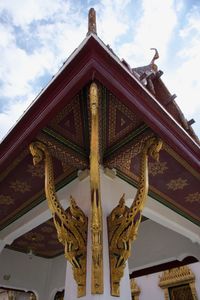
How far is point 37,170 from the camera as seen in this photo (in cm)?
257

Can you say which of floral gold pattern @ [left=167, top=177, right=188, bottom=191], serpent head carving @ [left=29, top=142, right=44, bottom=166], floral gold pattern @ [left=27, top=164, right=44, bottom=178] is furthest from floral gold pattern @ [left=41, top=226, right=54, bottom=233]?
serpent head carving @ [left=29, top=142, right=44, bottom=166]

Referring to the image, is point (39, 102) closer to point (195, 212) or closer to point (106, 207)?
point (106, 207)

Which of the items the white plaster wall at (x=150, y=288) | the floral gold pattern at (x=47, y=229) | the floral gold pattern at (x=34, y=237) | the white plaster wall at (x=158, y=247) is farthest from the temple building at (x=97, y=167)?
the white plaster wall at (x=150, y=288)

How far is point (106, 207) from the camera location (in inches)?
84.7

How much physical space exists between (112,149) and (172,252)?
9.25 feet

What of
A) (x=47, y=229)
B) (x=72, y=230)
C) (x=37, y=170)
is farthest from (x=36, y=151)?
(x=47, y=229)

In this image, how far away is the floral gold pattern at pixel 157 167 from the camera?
258cm

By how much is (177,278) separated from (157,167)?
20.0 ft

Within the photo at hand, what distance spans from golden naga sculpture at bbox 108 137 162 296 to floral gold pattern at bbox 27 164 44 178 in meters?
0.95

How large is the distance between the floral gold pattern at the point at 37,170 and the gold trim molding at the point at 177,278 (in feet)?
20.9

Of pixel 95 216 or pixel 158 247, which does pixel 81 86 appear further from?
pixel 158 247

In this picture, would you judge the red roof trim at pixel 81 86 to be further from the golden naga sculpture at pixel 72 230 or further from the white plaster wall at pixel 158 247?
the white plaster wall at pixel 158 247

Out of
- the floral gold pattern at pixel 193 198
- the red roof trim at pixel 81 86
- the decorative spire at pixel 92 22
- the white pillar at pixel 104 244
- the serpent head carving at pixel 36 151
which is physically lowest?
the white pillar at pixel 104 244

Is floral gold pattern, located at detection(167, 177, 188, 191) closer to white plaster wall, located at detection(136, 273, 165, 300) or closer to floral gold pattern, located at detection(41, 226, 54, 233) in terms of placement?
floral gold pattern, located at detection(41, 226, 54, 233)
